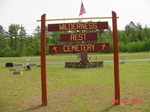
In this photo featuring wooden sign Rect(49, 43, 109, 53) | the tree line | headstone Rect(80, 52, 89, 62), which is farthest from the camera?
the tree line

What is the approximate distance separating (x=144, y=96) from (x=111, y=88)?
289 cm

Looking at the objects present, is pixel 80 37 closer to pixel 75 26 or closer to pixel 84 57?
pixel 75 26

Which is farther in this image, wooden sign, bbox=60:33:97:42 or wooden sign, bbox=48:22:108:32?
wooden sign, bbox=60:33:97:42

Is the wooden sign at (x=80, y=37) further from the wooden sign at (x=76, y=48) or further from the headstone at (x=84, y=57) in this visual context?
the headstone at (x=84, y=57)

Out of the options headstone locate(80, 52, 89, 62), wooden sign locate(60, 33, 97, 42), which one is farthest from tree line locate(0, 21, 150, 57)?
wooden sign locate(60, 33, 97, 42)

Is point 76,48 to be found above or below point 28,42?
below

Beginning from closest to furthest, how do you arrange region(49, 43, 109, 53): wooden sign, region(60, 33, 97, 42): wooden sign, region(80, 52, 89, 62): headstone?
region(49, 43, 109, 53): wooden sign → region(60, 33, 97, 42): wooden sign → region(80, 52, 89, 62): headstone

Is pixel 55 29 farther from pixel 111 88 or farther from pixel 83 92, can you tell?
pixel 111 88

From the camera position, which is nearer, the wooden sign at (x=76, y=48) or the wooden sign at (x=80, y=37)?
the wooden sign at (x=76, y=48)

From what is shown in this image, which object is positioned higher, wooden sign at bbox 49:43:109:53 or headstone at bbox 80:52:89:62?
wooden sign at bbox 49:43:109:53

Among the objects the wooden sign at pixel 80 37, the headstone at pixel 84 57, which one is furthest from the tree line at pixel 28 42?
the wooden sign at pixel 80 37

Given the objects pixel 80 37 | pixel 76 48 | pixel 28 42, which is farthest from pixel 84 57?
pixel 28 42

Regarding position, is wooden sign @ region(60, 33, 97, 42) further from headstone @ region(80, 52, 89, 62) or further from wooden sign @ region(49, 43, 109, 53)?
headstone @ region(80, 52, 89, 62)

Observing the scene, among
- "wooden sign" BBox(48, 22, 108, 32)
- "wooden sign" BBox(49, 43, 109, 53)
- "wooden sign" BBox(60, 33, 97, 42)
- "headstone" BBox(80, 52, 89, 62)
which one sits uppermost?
"wooden sign" BBox(48, 22, 108, 32)
